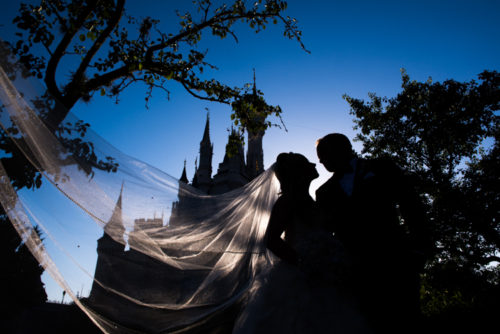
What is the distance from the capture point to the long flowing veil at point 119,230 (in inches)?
102

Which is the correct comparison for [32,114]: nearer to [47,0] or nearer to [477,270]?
[47,0]

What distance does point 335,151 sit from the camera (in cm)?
246

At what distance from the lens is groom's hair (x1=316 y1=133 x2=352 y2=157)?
246 centimetres

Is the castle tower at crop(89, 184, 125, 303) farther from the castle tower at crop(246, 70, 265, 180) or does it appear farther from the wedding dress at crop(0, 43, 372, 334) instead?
the castle tower at crop(246, 70, 265, 180)

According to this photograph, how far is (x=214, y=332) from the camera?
2.50 m

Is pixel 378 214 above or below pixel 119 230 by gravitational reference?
above

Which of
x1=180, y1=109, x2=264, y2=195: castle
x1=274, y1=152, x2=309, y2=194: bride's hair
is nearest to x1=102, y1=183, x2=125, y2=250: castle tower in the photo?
x1=274, y1=152, x2=309, y2=194: bride's hair

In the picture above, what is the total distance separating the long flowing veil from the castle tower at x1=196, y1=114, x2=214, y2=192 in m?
33.4

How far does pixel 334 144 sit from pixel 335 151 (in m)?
0.07

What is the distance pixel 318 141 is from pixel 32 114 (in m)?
2.90

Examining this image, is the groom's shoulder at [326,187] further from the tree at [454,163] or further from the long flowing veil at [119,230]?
the tree at [454,163]

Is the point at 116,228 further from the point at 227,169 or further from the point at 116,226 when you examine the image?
the point at 227,169

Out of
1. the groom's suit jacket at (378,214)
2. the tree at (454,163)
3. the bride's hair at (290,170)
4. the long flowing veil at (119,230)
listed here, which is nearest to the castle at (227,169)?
the tree at (454,163)

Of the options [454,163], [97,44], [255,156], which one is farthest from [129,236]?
[255,156]
